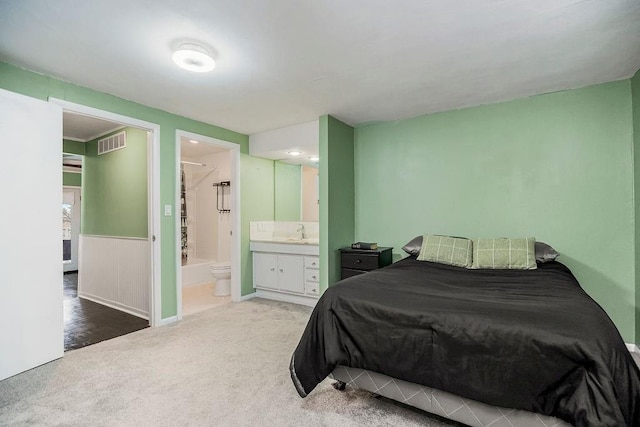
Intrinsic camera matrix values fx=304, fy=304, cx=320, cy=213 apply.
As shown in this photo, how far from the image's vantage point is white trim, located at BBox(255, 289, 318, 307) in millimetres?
4062

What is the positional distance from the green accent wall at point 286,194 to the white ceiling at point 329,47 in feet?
6.32

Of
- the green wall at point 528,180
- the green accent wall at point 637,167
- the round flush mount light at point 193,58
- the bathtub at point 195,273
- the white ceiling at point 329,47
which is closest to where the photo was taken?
the white ceiling at point 329,47

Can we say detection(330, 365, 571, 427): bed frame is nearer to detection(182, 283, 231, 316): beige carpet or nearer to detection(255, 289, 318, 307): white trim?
detection(255, 289, 318, 307): white trim

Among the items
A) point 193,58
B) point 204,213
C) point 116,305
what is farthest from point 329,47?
→ point 204,213

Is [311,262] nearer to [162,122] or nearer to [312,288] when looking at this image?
[312,288]

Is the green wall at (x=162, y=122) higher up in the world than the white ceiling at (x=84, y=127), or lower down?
lower down

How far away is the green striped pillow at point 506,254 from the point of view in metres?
2.61

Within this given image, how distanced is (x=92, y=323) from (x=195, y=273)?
2.02 meters

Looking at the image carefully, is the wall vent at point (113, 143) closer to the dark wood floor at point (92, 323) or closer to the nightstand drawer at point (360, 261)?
the dark wood floor at point (92, 323)

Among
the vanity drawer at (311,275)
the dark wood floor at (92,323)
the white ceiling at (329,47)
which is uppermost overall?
the white ceiling at (329,47)

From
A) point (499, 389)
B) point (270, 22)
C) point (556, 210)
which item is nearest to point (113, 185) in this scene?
point (270, 22)

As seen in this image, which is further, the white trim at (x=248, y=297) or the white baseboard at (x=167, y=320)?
the white trim at (x=248, y=297)

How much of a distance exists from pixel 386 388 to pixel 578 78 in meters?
3.03

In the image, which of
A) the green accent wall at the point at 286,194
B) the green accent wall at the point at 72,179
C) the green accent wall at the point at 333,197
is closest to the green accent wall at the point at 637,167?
A: the green accent wall at the point at 333,197
